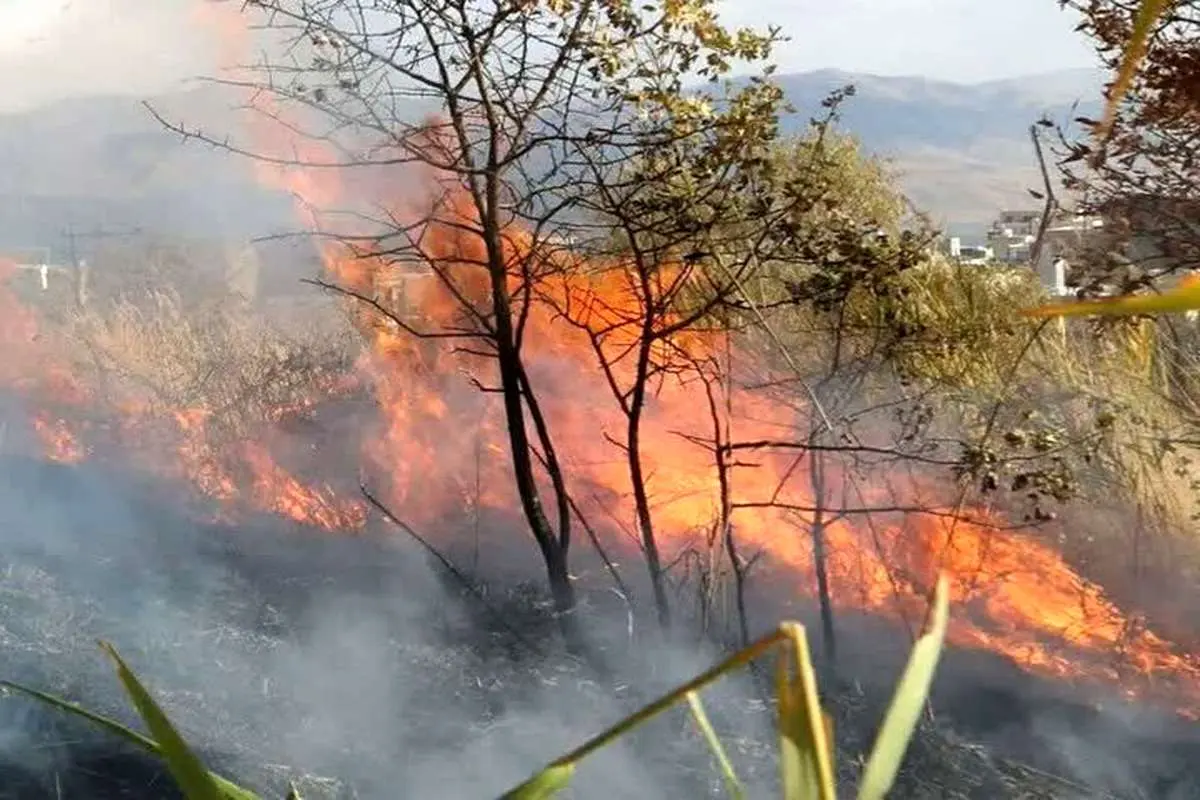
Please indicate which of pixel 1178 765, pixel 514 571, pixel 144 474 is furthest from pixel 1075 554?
pixel 144 474

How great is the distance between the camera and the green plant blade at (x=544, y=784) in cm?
44

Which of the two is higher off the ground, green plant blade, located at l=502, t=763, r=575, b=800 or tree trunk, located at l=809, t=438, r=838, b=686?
green plant blade, located at l=502, t=763, r=575, b=800

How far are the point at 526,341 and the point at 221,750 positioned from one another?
2553 mm

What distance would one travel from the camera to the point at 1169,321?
5750 millimetres

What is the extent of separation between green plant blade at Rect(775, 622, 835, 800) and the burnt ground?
A: 3.58 m

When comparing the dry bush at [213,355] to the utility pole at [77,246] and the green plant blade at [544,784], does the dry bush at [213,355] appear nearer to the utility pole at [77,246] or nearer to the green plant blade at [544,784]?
the utility pole at [77,246]

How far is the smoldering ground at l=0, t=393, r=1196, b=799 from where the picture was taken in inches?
155

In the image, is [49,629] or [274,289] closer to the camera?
[49,629]

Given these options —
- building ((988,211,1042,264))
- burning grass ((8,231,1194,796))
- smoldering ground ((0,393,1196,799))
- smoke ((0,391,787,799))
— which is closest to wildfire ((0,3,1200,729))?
burning grass ((8,231,1194,796))

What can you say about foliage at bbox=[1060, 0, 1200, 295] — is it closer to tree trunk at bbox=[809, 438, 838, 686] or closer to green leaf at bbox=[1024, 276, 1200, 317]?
tree trunk at bbox=[809, 438, 838, 686]

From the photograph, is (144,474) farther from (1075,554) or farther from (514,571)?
(1075,554)

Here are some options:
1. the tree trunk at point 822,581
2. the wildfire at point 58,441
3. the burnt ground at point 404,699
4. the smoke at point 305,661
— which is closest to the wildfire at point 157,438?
the wildfire at point 58,441

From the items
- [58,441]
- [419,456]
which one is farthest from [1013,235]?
[58,441]

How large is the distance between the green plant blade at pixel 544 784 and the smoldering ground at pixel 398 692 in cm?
350
